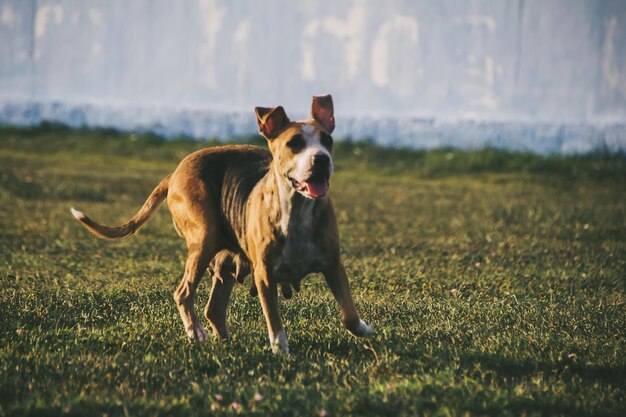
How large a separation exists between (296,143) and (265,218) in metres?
0.60

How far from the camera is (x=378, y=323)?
291 inches

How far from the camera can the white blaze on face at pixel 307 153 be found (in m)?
5.84

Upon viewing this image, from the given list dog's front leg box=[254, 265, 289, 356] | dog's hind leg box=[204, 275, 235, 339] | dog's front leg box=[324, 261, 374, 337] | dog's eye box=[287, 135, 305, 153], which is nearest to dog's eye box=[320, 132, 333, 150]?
dog's eye box=[287, 135, 305, 153]

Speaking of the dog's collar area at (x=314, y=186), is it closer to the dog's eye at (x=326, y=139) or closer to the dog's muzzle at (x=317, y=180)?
the dog's muzzle at (x=317, y=180)

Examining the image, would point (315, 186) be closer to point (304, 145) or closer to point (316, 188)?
point (316, 188)

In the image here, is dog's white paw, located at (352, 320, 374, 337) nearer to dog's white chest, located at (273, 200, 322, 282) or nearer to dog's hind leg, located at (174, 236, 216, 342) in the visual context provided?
dog's white chest, located at (273, 200, 322, 282)

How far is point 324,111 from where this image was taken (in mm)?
6434

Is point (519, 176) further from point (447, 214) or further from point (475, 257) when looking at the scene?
point (475, 257)

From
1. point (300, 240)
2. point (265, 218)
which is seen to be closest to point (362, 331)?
point (300, 240)

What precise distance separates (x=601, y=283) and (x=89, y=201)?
425 inches

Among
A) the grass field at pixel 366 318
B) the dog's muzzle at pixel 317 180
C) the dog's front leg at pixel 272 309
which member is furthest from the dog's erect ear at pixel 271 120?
the grass field at pixel 366 318

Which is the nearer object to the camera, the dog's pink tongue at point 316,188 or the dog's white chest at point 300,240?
the dog's pink tongue at point 316,188

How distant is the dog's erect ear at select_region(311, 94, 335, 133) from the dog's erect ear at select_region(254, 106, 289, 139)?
22 centimetres

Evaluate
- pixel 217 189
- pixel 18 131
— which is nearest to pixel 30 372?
pixel 217 189
